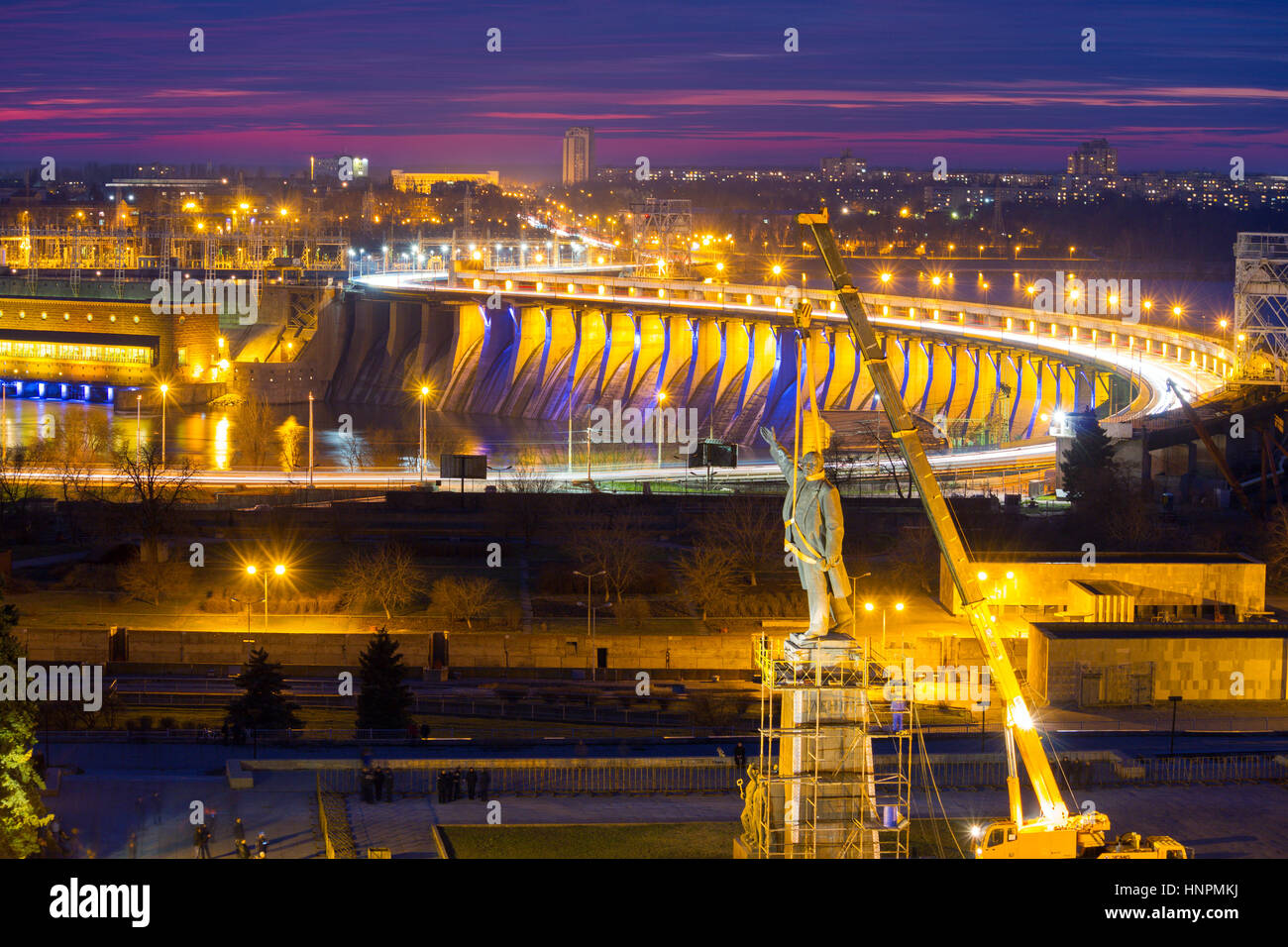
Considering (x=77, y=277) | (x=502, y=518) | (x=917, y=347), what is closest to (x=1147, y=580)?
(x=502, y=518)

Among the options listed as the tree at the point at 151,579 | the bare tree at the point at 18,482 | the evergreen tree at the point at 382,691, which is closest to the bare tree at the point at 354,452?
the bare tree at the point at 18,482

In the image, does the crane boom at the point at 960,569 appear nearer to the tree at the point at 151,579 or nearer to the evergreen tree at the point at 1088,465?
the tree at the point at 151,579

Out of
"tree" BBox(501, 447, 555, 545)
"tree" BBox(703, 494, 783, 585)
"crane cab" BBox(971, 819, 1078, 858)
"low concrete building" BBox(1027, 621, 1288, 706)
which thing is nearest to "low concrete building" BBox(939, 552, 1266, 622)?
"low concrete building" BBox(1027, 621, 1288, 706)

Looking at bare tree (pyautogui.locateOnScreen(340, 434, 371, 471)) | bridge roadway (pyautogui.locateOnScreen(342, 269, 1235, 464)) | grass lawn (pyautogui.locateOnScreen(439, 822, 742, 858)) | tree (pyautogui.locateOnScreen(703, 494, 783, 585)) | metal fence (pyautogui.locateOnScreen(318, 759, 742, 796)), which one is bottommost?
grass lawn (pyautogui.locateOnScreen(439, 822, 742, 858))

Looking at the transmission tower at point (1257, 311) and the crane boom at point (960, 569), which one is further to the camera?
the transmission tower at point (1257, 311)

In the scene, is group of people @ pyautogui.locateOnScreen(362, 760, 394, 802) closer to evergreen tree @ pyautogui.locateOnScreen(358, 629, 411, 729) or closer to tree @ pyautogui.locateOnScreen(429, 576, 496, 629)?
evergreen tree @ pyautogui.locateOnScreen(358, 629, 411, 729)
